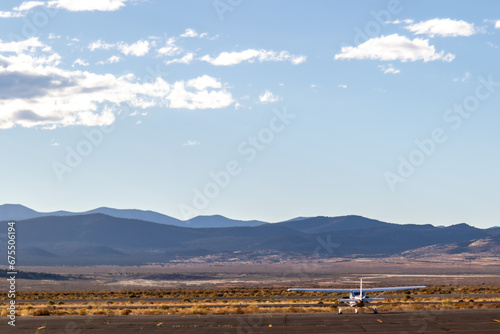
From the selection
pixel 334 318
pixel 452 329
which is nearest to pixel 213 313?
pixel 334 318

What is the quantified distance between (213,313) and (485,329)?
2426 centimetres

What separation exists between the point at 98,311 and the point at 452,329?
1226 inches

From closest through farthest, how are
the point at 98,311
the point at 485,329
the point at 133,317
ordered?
the point at 485,329 < the point at 133,317 < the point at 98,311

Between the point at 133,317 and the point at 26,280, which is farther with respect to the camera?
the point at 26,280

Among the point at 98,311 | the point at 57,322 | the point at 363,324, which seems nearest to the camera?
the point at 363,324

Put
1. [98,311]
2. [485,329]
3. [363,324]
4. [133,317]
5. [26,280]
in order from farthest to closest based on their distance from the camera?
1. [26,280]
2. [98,311]
3. [133,317]
4. [363,324]
5. [485,329]

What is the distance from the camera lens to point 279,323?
45.6 metres

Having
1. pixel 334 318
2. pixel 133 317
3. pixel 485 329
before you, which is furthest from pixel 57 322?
pixel 485 329

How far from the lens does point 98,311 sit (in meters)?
57.1

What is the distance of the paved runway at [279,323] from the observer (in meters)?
40.7

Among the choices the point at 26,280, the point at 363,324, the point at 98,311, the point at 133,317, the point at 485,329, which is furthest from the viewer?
the point at 26,280

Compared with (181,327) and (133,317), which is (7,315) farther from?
(181,327)

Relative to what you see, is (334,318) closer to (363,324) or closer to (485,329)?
(363,324)

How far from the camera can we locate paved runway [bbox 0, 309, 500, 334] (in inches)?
1602
